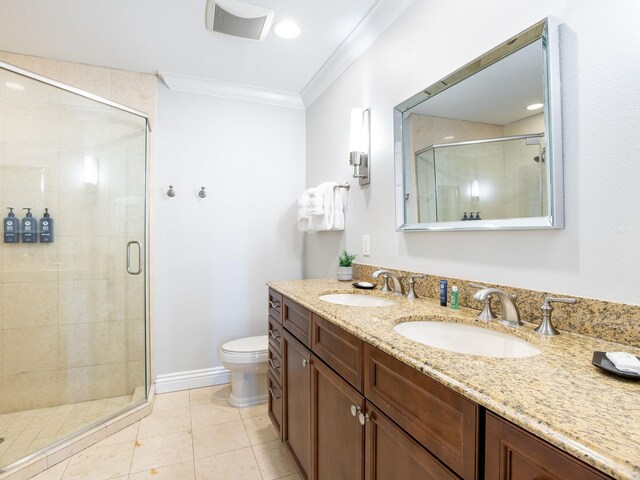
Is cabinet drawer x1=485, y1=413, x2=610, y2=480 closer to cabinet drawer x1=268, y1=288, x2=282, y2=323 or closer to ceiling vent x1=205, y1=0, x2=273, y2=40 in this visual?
cabinet drawer x1=268, y1=288, x2=282, y2=323

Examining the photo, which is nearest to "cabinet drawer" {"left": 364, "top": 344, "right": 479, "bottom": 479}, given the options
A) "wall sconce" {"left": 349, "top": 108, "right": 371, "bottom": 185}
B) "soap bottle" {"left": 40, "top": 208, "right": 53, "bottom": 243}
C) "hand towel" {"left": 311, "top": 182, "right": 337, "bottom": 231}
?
"wall sconce" {"left": 349, "top": 108, "right": 371, "bottom": 185}

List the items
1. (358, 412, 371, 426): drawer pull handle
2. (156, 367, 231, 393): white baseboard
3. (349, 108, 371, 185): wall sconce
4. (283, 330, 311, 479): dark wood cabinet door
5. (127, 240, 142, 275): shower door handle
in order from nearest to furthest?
(358, 412, 371, 426): drawer pull handle → (283, 330, 311, 479): dark wood cabinet door → (349, 108, 371, 185): wall sconce → (127, 240, 142, 275): shower door handle → (156, 367, 231, 393): white baseboard

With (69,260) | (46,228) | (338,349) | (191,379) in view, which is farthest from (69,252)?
(338,349)

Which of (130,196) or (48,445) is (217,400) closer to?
(48,445)

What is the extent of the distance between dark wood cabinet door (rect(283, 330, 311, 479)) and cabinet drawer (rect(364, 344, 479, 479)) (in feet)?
1.71

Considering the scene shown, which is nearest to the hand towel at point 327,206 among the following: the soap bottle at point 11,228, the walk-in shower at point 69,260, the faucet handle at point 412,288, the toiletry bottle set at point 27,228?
the faucet handle at point 412,288

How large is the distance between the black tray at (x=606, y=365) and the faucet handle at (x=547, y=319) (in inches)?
8.6

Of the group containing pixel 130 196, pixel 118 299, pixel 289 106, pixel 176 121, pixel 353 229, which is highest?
pixel 289 106

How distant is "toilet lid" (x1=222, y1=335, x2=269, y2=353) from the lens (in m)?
2.30

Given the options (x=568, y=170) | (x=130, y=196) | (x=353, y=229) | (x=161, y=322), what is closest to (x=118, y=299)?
(x=161, y=322)

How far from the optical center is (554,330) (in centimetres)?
95

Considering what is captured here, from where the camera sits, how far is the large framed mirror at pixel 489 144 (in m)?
1.01

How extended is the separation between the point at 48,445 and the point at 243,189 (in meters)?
2.01

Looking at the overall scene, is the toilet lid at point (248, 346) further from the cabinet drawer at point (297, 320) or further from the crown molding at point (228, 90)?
the crown molding at point (228, 90)
